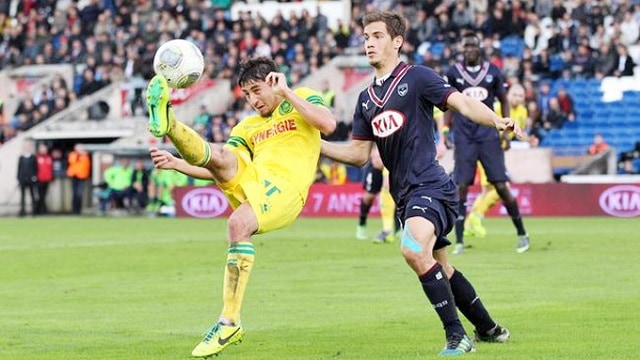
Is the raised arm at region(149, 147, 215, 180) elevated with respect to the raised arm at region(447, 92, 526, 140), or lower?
lower

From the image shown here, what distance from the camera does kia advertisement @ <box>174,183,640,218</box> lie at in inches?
1220

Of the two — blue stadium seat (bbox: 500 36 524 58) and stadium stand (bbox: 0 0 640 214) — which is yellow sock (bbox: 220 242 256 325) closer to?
stadium stand (bbox: 0 0 640 214)

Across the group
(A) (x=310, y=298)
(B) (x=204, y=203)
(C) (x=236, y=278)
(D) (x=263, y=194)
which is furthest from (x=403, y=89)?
(B) (x=204, y=203)

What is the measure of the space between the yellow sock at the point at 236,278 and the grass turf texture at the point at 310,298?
305 mm

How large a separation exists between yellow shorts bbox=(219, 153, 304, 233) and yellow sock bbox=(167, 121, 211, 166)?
0.53 metres

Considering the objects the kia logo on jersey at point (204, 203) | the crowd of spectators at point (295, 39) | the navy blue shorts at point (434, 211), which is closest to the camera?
the navy blue shorts at point (434, 211)

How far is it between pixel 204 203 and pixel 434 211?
1004 inches

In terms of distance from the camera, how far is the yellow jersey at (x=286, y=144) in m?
10.8

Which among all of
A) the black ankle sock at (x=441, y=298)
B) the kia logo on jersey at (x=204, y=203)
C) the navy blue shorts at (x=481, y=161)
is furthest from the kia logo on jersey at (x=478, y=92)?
the kia logo on jersey at (x=204, y=203)

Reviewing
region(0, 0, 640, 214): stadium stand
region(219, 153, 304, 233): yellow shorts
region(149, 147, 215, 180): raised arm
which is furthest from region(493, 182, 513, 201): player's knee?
region(0, 0, 640, 214): stadium stand

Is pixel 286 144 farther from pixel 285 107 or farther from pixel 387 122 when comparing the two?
pixel 387 122

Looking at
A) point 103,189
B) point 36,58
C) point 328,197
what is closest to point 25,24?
point 36,58

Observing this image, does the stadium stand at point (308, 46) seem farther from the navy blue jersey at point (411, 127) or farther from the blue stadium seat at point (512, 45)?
the navy blue jersey at point (411, 127)

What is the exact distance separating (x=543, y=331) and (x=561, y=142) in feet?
88.0
